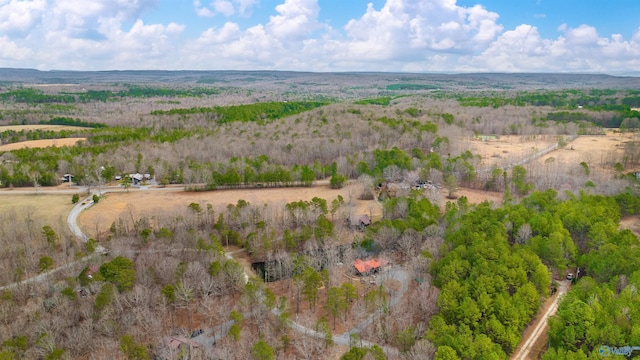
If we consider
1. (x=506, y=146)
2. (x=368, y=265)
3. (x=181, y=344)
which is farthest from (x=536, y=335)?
(x=506, y=146)

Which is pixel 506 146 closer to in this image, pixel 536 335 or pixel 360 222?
pixel 360 222

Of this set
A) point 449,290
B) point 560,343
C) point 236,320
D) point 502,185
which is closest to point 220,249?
point 236,320

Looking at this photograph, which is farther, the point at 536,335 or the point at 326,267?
the point at 326,267

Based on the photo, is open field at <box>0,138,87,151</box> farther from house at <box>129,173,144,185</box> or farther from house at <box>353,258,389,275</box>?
house at <box>353,258,389,275</box>

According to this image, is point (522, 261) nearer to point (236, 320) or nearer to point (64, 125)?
point (236, 320)

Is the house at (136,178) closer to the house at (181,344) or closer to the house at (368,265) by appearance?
the house at (368,265)

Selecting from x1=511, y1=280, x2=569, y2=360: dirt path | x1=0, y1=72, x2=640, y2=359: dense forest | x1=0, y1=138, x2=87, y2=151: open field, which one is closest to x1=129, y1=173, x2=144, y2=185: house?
x1=0, y1=72, x2=640, y2=359: dense forest

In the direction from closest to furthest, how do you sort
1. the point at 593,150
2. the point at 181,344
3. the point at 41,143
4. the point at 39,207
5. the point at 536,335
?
1. the point at 181,344
2. the point at 536,335
3. the point at 39,207
4. the point at 593,150
5. the point at 41,143
